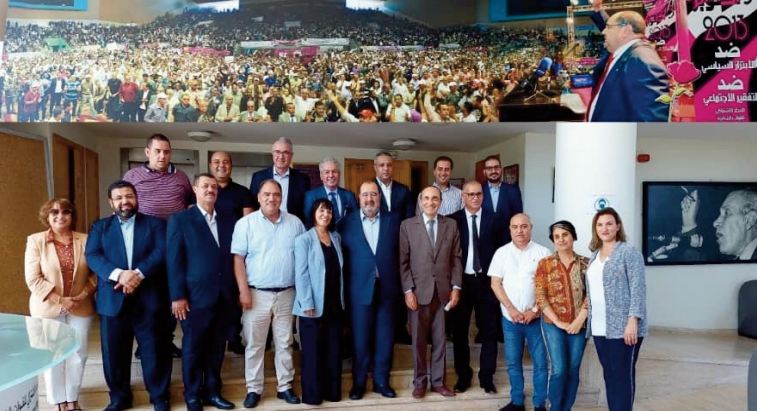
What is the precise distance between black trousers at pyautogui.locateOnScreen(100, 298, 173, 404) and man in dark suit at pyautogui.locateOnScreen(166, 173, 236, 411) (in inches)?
5.9

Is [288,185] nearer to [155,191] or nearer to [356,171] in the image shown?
[155,191]

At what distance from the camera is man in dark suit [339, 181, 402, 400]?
3012mm

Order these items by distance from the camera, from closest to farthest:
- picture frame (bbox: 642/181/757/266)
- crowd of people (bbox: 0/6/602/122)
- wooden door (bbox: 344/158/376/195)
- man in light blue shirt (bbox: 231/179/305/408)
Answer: man in light blue shirt (bbox: 231/179/305/408) → crowd of people (bbox: 0/6/602/122) → picture frame (bbox: 642/181/757/266) → wooden door (bbox: 344/158/376/195)

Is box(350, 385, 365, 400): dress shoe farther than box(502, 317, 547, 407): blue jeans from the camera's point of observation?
Yes

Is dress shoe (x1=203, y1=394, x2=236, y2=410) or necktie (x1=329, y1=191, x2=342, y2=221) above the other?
necktie (x1=329, y1=191, x2=342, y2=221)

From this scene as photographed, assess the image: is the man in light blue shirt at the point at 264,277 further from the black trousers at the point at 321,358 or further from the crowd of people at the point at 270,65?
the crowd of people at the point at 270,65

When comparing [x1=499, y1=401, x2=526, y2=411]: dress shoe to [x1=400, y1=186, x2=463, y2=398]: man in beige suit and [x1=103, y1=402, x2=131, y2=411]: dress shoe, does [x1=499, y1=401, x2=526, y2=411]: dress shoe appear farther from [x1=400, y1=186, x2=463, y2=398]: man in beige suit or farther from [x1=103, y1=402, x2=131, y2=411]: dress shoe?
[x1=103, y1=402, x2=131, y2=411]: dress shoe

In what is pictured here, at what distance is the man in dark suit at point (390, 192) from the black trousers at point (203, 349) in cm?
134

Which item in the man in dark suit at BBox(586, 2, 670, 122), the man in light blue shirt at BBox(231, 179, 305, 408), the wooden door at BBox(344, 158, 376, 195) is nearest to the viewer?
the man in light blue shirt at BBox(231, 179, 305, 408)

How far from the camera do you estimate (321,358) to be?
3.02 metres

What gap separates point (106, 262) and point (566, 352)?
2.80 metres

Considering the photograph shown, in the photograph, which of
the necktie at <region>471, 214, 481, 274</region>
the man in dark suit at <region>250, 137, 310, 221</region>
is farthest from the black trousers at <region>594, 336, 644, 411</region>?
the man in dark suit at <region>250, 137, 310, 221</region>

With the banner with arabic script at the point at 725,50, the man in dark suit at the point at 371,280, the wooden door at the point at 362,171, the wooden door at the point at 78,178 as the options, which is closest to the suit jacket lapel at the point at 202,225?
the man in dark suit at the point at 371,280

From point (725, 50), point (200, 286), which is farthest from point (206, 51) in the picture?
point (725, 50)
